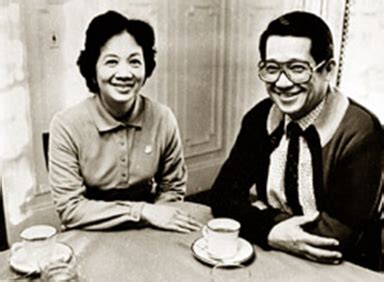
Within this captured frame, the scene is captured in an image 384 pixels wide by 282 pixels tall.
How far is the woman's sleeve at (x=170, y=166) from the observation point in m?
1.81

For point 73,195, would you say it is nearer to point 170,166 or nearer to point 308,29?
point 170,166

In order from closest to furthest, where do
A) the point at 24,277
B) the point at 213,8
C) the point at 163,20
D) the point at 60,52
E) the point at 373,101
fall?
the point at 24,277
the point at 373,101
the point at 60,52
the point at 163,20
the point at 213,8

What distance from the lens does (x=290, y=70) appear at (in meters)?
1.44

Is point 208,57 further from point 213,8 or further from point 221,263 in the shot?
point 221,263

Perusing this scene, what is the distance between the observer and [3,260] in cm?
119

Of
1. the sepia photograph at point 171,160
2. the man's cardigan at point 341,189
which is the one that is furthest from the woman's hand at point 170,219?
the man's cardigan at point 341,189

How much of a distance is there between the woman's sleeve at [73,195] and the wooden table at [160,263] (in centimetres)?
6

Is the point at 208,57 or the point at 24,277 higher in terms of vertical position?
the point at 208,57

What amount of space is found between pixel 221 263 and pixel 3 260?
1.55ft

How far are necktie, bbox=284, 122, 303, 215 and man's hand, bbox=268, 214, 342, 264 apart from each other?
205 millimetres

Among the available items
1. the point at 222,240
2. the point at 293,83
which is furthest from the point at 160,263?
the point at 293,83

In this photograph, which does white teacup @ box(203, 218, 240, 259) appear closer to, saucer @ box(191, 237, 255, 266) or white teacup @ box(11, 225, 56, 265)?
saucer @ box(191, 237, 255, 266)

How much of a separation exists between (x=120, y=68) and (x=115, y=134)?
21 centimetres

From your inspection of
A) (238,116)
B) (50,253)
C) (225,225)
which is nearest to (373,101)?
(238,116)
